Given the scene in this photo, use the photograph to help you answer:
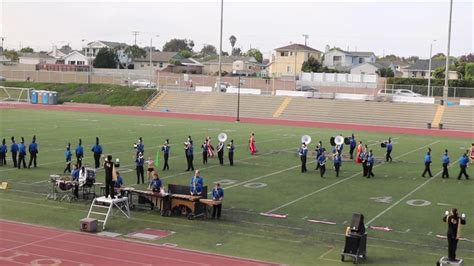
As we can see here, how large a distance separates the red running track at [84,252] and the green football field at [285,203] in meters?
0.75

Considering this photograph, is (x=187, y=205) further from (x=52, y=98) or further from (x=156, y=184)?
(x=52, y=98)

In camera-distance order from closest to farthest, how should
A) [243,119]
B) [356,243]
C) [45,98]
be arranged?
[356,243], [243,119], [45,98]

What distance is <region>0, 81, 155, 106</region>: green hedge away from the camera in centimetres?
7181

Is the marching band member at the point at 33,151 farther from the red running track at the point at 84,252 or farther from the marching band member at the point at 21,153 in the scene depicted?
the red running track at the point at 84,252

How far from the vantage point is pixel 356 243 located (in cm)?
1461

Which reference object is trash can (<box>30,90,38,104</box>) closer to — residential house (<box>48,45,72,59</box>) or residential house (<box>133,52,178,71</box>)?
residential house (<box>133,52,178,71</box>)

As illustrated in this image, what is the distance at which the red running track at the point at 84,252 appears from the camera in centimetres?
1398

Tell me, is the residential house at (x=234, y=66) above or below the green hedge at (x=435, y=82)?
above

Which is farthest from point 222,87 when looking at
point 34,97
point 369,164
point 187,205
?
point 187,205

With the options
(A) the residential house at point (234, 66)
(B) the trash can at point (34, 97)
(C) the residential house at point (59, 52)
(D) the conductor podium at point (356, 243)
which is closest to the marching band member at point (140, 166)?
(D) the conductor podium at point (356, 243)

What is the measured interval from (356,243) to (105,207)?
7610 millimetres

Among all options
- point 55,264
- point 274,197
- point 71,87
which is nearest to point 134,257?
point 55,264

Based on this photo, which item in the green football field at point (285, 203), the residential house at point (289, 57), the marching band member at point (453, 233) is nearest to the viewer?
the marching band member at point (453, 233)

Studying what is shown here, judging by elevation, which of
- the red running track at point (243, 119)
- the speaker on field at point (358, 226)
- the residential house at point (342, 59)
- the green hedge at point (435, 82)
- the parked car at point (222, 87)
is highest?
the residential house at point (342, 59)
